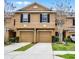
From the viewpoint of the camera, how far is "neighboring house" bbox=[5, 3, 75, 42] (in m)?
8.46

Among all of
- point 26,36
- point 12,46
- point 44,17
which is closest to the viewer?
point 26,36

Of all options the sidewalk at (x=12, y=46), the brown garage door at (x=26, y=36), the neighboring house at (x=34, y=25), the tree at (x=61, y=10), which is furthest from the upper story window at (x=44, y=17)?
the sidewalk at (x=12, y=46)

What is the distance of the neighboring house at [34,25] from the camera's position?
8.46 meters

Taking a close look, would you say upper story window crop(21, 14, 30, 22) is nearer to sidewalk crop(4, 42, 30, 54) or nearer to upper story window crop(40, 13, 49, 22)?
upper story window crop(40, 13, 49, 22)

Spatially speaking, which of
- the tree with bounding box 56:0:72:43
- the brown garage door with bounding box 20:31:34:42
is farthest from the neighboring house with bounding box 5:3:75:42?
the tree with bounding box 56:0:72:43

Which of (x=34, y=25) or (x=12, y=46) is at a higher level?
(x=34, y=25)

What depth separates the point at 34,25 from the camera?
9734 millimetres

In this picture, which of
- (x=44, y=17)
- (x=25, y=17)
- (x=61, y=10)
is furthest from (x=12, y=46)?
(x=61, y=10)

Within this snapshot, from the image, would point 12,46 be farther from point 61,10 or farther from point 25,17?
point 61,10

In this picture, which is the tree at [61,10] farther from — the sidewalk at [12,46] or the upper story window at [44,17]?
the sidewalk at [12,46]
